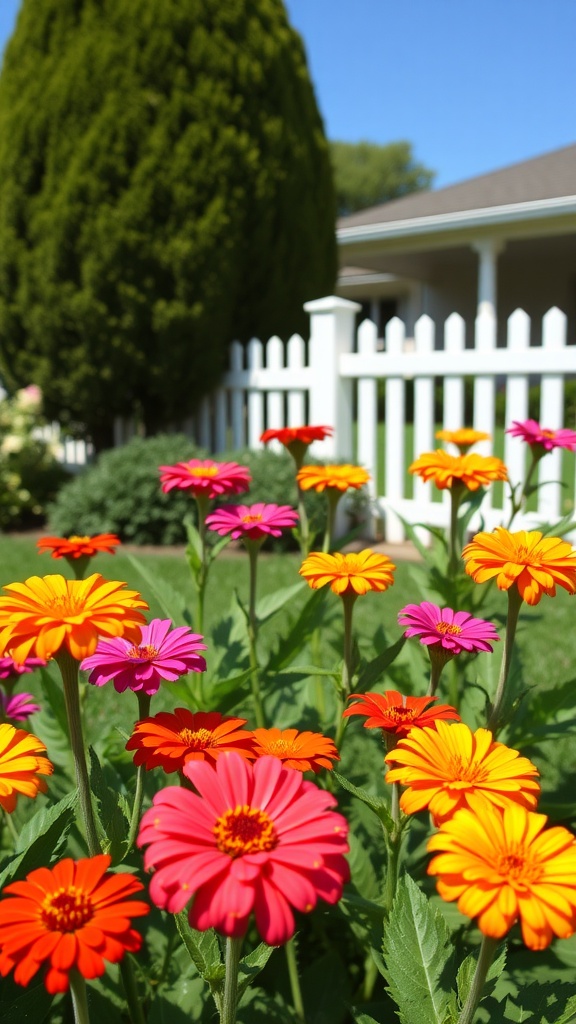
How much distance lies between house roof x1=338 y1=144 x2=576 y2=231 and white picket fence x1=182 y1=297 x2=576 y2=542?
16.5 feet

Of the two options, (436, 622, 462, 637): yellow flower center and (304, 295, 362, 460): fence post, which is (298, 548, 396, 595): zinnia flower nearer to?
(436, 622, 462, 637): yellow flower center

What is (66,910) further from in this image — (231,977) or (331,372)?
(331,372)

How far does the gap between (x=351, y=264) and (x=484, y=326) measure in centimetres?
842

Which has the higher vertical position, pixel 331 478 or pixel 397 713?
pixel 331 478

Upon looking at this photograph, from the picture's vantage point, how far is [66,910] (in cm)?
67

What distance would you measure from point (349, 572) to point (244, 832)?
1.81 feet

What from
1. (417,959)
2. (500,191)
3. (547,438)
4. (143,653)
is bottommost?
(417,959)

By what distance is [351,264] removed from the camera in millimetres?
12836

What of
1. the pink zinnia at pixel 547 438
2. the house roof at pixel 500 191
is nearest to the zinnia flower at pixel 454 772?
the pink zinnia at pixel 547 438

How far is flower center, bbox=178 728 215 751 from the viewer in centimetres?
86

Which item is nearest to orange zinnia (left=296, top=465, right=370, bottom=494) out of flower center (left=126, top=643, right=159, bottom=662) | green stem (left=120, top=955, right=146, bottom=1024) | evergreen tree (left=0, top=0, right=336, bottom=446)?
flower center (left=126, top=643, right=159, bottom=662)

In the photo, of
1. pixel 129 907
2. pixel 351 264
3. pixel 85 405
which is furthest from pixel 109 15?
pixel 351 264

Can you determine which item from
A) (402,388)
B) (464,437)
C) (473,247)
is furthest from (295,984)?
(473,247)

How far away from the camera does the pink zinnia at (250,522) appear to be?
1483 mm
